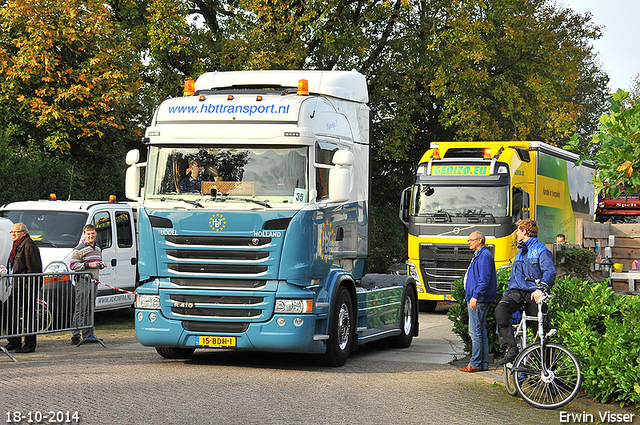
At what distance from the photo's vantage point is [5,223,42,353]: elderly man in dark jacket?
1118cm

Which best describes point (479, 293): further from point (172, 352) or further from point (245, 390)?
point (172, 352)

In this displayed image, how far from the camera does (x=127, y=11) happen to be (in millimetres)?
24375

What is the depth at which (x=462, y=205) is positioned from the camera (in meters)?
Result: 18.6

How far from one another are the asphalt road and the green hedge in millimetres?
571

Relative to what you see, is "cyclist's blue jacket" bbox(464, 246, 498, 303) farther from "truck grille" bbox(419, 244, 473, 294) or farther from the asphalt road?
"truck grille" bbox(419, 244, 473, 294)

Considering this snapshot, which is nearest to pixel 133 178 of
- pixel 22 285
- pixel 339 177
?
pixel 22 285

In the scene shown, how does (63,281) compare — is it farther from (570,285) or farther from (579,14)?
(579,14)

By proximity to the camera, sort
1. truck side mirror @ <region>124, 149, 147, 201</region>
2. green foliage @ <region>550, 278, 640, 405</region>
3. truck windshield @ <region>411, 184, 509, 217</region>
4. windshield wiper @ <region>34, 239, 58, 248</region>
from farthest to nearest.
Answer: truck windshield @ <region>411, 184, 509, 217</region>
windshield wiper @ <region>34, 239, 58, 248</region>
truck side mirror @ <region>124, 149, 147, 201</region>
green foliage @ <region>550, 278, 640, 405</region>

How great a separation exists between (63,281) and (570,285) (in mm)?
7195

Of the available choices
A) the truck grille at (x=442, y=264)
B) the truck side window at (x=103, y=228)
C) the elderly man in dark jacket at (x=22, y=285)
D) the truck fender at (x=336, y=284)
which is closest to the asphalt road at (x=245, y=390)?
the elderly man in dark jacket at (x=22, y=285)

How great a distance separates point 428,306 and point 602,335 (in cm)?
1228

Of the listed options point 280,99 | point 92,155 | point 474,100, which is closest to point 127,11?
point 92,155

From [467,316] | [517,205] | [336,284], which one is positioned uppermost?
[517,205]

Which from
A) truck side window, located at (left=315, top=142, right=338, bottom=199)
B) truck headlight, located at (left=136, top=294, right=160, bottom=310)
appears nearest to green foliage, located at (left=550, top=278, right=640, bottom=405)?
truck side window, located at (left=315, top=142, right=338, bottom=199)
